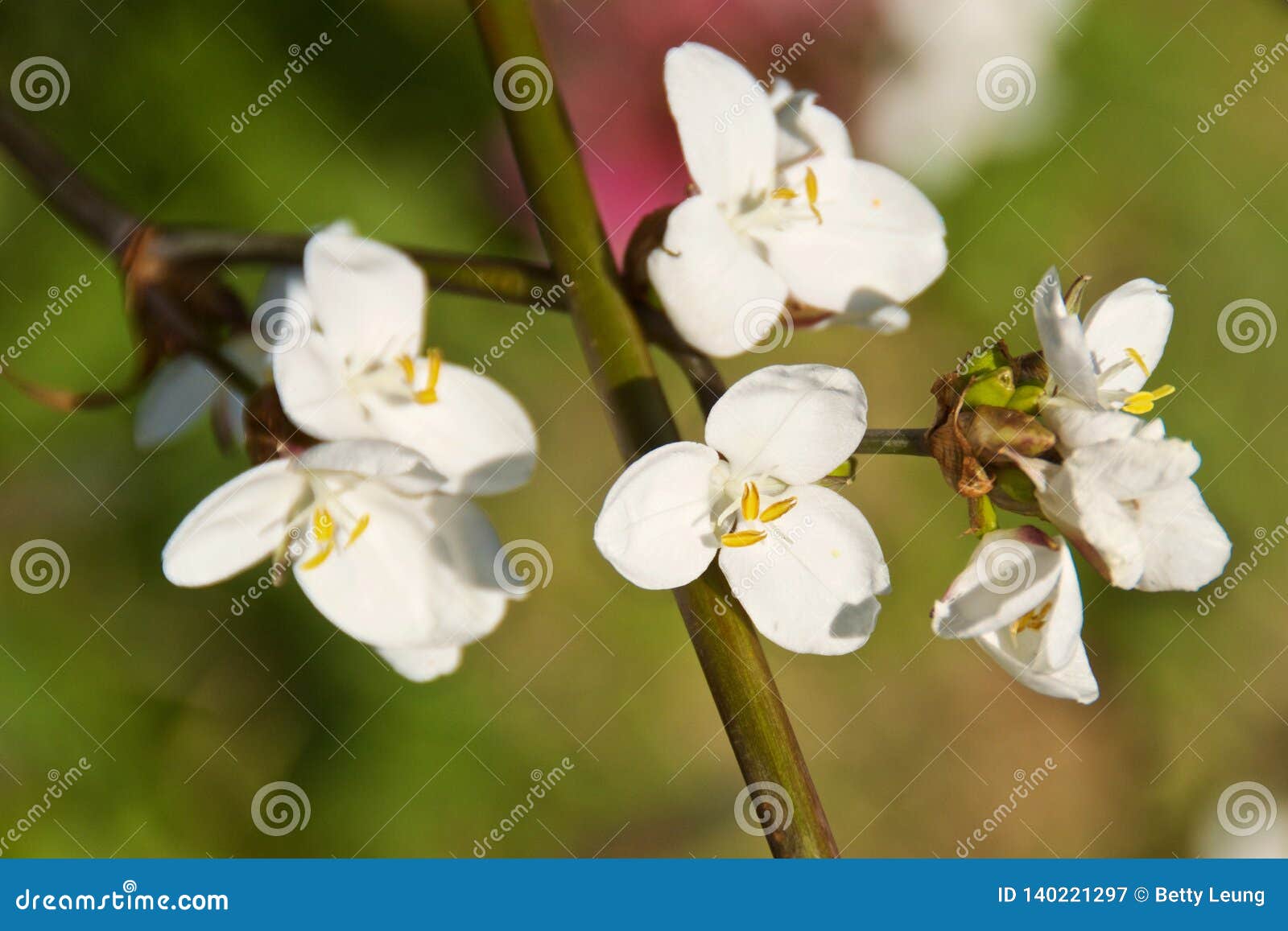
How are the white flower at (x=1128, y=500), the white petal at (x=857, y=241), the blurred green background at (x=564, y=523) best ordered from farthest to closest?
the blurred green background at (x=564, y=523), the white petal at (x=857, y=241), the white flower at (x=1128, y=500)

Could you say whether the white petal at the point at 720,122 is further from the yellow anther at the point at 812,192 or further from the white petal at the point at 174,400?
the white petal at the point at 174,400

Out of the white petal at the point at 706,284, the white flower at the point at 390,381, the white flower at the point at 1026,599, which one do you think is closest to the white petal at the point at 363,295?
the white flower at the point at 390,381

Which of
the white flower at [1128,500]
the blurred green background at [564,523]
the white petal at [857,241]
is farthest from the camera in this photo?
the blurred green background at [564,523]

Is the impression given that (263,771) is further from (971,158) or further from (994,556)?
(971,158)

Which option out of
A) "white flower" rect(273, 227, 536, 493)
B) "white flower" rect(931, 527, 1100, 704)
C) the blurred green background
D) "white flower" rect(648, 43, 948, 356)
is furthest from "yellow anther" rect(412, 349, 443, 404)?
the blurred green background

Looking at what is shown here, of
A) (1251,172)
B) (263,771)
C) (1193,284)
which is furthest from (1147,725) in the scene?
(263,771)

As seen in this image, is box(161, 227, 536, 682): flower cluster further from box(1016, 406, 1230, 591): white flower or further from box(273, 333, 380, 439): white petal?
box(1016, 406, 1230, 591): white flower
